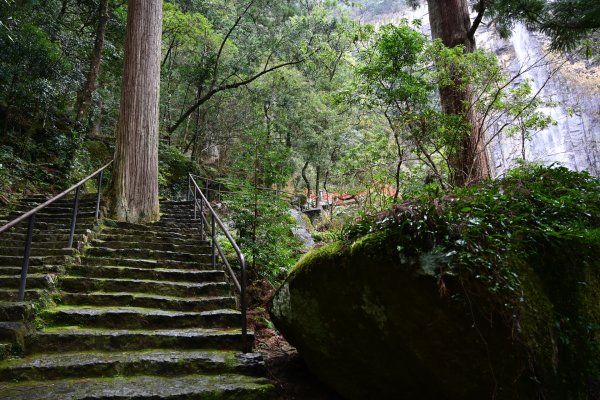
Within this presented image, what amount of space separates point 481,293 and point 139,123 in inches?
282

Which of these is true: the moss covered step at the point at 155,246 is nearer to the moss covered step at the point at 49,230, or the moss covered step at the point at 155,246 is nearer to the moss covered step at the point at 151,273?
the moss covered step at the point at 49,230

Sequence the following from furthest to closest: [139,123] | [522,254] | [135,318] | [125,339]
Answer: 1. [139,123]
2. [135,318]
3. [125,339]
4. [522,254]

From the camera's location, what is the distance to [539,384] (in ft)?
6.41

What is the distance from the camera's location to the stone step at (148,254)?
543cm

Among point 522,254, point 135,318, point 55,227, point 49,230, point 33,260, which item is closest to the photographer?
point 522,254

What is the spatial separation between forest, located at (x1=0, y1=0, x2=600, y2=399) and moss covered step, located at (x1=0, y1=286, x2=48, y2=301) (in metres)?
2.42

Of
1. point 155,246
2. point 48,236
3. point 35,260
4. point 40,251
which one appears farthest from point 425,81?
point 48,236

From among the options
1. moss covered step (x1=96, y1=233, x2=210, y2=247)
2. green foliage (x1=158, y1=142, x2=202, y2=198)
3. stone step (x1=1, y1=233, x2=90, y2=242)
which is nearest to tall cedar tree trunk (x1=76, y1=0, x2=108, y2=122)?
green foliage (x1=158, y1=142, x2=202, y2=198)

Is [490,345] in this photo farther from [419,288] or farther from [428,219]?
[428,219]

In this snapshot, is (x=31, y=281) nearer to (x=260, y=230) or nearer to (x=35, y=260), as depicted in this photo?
(x=35, y=260)

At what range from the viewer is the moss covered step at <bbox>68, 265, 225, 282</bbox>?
4.82 m

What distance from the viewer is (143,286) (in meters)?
4.69

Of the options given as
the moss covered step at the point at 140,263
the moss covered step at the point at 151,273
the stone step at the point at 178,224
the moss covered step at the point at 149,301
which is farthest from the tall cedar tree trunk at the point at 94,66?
the moss covered step at the point at 149,301

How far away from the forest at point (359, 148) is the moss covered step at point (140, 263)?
93cm
